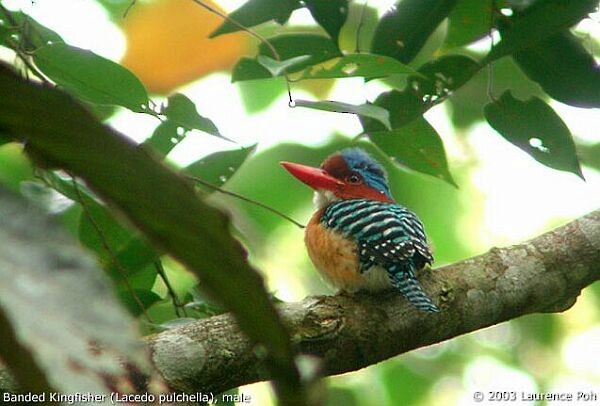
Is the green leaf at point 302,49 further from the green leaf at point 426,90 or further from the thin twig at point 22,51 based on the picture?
the thin twig at point 22,51

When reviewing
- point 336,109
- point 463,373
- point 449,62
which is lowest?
point 463,373

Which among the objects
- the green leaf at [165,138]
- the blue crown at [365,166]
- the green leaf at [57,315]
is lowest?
the blue crown at [365,166]

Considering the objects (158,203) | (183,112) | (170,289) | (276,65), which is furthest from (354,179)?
(158,203)

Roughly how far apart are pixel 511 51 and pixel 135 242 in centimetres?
94

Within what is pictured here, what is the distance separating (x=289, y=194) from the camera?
3967 mm

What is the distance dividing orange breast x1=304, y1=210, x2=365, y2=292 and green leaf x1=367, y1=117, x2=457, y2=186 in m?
0.42

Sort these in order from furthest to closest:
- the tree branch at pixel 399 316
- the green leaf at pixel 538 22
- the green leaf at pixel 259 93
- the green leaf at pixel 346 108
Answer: the green leaf at pixel 259 93
the green leaf at pixel 538 22
the tree branch at pixel 399 316
the green leaf at pixel 346 108

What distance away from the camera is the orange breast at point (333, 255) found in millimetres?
2653

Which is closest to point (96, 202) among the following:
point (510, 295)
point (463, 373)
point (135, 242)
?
point (135, 242)

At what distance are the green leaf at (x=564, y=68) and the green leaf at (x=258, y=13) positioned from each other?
547 mm

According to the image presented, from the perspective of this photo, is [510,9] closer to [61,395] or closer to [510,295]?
[510,295]

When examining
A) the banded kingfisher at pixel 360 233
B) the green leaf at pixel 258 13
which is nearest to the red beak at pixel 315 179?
the banded kingfisher at pixel 360 233

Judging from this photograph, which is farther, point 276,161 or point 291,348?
point 276,161

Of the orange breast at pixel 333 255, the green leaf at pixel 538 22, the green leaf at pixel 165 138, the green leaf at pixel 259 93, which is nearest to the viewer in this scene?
the green leaf at pixel 538 22
